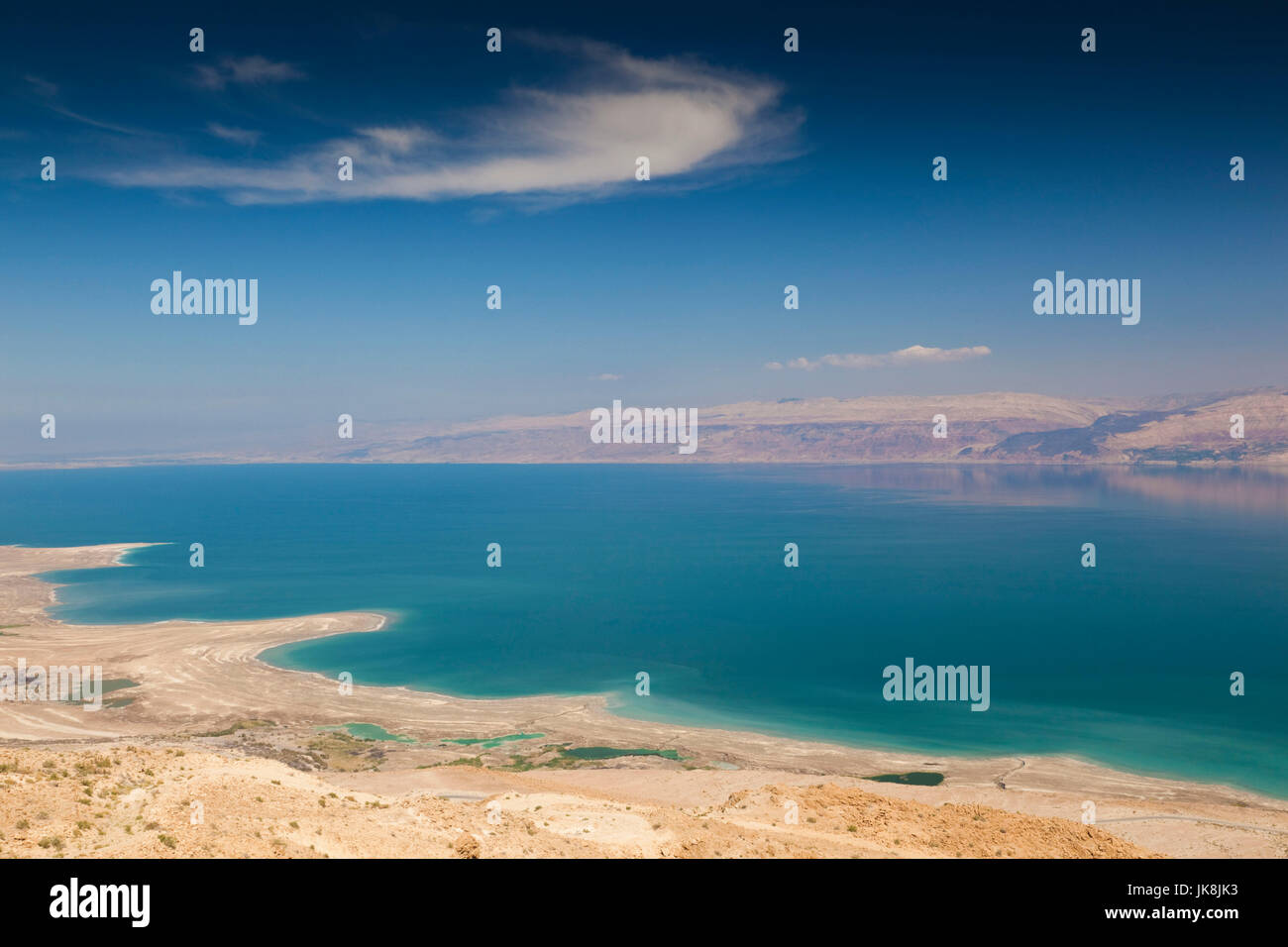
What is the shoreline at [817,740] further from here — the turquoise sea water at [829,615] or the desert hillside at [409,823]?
the desert hillside at [409,823]

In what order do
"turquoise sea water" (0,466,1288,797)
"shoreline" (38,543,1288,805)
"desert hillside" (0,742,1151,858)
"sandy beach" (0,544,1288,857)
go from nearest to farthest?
"desert hillside" (0,742,1151,858)
"sandy beach" (0,544,1288,857)
"shoreline" (38,543,1288,805)
"turquoise sea water" (0,466,1288,797)

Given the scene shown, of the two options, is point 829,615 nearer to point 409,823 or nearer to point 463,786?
point 463,786

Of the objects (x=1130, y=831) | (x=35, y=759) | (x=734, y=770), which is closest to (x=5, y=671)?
(x=35, y=759)

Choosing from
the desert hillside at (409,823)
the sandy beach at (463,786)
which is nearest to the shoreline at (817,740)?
the sandy beach at (463,786)

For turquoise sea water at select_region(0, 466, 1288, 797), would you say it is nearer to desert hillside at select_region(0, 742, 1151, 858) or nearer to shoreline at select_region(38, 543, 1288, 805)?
shoreline at select_region(38, 543, 1288, 805)

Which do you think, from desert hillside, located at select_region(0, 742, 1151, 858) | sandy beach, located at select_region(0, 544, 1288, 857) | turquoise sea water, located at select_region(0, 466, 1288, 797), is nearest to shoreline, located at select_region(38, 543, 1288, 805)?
sandy beach, located at select_region(0, 544, 1288, 857)

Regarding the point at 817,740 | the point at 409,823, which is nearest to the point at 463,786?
the point at 409,823

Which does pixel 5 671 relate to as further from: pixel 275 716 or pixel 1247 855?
pixel 1247 855
